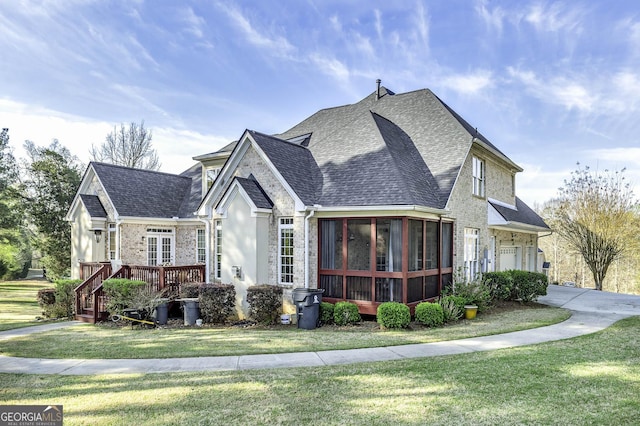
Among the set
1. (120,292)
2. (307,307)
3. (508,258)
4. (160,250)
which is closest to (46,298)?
(120,292)

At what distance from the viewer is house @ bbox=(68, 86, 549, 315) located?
1324 cm

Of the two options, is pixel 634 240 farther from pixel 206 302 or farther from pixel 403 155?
pixel 206 302

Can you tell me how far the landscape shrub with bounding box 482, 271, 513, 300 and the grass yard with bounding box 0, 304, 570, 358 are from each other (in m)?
2.91

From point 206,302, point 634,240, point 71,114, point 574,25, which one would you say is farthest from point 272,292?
point 634,240

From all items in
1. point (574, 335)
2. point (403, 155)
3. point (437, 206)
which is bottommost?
point (574, 335)

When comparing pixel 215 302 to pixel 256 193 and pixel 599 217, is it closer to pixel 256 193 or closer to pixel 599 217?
pixel 256 193

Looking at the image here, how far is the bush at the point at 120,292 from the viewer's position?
557 inches

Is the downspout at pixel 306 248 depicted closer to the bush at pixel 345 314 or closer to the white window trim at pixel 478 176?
the bush at pixel 345 314

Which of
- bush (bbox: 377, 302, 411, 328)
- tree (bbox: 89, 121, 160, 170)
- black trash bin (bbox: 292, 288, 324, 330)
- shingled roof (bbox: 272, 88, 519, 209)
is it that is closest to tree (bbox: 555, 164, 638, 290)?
shingled roof (bbox: 272, 88, 519, 209)

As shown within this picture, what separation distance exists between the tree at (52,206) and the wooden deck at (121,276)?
52.5 feet

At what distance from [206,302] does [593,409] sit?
1084 cm

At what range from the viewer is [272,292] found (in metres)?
13.3

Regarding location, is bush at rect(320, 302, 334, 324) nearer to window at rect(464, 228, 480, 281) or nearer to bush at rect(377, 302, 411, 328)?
bush at rect(377, 302, 411, 328)

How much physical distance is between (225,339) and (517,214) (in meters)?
17.2
